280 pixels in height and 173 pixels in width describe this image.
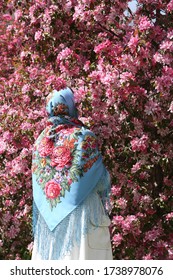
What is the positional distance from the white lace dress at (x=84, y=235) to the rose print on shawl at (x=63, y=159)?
0.18 metres

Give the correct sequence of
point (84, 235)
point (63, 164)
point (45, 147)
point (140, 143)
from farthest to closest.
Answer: point (140, 143) → point (45, 147) → point (63, 164) → point (84, 235)

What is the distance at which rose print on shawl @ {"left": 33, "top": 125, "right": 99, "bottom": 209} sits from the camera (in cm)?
468

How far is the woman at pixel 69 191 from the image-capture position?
4.63 meters

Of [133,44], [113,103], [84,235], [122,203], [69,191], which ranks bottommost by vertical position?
[84,235]

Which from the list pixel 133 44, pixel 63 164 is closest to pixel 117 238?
pixel 63 164

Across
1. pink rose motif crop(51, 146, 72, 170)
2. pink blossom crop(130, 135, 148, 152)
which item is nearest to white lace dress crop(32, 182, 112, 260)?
pink rose motif crop(51, 146, 72, 170)

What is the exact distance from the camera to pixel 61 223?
15.4ft

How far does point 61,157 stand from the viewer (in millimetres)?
4711

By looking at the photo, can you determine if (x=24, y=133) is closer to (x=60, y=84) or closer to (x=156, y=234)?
(x=60, y=84)

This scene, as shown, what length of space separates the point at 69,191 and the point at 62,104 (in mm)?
646

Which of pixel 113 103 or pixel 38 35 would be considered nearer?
pixel 113 103

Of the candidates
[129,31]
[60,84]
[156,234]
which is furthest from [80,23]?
[156,234]

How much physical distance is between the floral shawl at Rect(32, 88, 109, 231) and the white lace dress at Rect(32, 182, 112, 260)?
0.19 feet

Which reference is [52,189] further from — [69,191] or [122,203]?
[122,203]
